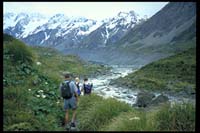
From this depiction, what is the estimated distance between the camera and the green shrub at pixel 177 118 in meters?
10.6

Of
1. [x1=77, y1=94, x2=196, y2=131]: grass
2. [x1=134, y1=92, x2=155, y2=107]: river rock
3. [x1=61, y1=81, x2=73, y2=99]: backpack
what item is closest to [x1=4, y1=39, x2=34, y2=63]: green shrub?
[x1=61, y1=81, x2=73, y2=99]: backpack

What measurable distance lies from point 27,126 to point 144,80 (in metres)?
47.5

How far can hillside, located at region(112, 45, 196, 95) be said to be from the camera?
50.6 metres

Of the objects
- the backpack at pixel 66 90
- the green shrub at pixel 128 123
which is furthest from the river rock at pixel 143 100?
the green shrub at pixel 128 123

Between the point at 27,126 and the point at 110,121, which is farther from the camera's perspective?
the point at 110,121

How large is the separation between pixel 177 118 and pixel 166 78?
172ft

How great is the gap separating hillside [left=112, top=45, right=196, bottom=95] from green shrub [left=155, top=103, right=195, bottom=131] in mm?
34228

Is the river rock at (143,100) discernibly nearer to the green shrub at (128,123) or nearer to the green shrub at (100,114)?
the green shrub at (100,114)

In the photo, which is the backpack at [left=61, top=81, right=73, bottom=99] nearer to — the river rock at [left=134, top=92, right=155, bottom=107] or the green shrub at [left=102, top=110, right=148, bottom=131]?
the green shrub at [left=102, top=110, right=148, bottom=131]

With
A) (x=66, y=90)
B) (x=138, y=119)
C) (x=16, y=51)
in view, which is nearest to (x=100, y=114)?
(x=66, y=90)

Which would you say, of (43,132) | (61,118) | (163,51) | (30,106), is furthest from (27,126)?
(163,51)

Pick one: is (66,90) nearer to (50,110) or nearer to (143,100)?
(50,110)
